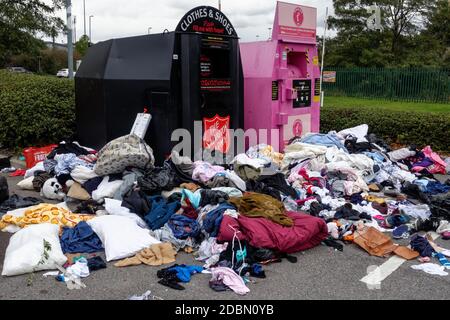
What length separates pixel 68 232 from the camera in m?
4.79

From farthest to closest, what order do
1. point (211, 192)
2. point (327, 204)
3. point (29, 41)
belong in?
point (29, 41)
point (327, 204)
point (211, 192)

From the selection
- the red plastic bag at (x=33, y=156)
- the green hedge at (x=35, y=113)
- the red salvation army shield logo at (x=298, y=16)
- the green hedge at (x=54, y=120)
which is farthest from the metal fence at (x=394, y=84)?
the red plastic bag at (x=33, y=156)

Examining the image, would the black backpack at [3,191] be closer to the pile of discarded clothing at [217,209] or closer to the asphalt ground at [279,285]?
the pile of discarded clothing at [217,209]

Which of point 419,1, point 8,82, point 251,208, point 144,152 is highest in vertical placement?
point 419,1

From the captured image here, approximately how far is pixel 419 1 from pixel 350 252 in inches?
1127

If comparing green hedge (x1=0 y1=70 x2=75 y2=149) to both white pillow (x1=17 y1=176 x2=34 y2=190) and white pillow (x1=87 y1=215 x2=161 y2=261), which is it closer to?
white pillow (x1=17 y1=176 x2=34 y2=190)

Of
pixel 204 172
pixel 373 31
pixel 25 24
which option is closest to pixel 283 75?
pixel 204 172

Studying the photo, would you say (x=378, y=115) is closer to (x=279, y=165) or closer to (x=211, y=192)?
(x=279, y=165)

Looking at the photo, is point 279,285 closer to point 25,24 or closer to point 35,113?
point 35,113

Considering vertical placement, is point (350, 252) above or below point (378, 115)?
below

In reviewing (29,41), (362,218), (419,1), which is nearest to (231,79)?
(362,218)

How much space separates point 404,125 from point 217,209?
5772mm

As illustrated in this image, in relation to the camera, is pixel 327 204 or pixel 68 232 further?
pixel 327 204

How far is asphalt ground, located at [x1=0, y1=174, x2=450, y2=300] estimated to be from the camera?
3736 mm
